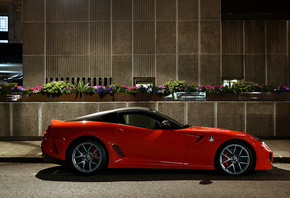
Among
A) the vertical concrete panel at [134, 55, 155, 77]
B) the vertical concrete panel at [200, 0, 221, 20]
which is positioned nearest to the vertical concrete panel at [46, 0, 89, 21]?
the vertical concrete panel at [134, 55, 155, 77]

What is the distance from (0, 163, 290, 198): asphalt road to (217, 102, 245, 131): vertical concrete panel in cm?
402

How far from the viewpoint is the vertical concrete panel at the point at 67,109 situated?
35.8 feet

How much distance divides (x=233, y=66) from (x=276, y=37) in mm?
2656

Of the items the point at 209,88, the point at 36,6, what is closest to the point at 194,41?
the point at 209,88

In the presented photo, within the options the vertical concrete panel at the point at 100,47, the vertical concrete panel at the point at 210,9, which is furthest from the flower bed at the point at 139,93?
the vertical concrete panel at the point at 210,9

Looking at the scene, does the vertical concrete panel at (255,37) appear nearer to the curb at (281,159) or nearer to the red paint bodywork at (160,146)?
the curb at (281,159)

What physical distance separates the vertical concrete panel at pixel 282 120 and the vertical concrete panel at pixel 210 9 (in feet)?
21.9

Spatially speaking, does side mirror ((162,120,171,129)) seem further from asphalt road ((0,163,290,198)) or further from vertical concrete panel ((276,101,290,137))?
vertical concrete panel ((276,101,290,137))

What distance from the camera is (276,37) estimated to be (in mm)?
16703

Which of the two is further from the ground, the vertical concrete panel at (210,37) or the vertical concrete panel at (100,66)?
the vertical concrete panel at (210,37)

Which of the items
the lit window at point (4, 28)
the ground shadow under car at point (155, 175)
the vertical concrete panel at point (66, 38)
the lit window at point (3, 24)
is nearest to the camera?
the ground shadow under car at point (155, 175)

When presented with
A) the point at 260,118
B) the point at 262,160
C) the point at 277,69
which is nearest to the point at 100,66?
the point at 260,118

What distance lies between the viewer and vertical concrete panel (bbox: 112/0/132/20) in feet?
52.5

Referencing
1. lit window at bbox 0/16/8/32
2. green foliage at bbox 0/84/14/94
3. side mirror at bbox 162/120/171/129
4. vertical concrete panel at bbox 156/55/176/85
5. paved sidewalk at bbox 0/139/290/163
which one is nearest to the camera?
side mirror at bbox 162/120/171/129
